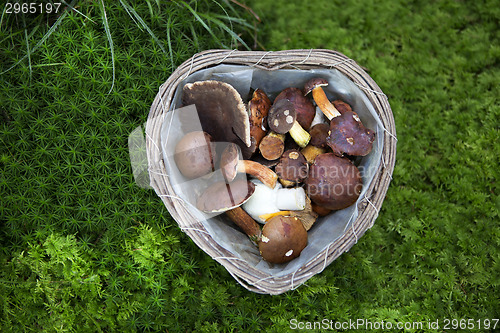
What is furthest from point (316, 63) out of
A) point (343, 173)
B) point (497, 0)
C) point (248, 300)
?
point (497, 0)

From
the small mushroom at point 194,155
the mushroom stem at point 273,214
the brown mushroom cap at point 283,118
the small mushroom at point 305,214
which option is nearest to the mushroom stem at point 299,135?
the brown mushroom cap at point 283,118

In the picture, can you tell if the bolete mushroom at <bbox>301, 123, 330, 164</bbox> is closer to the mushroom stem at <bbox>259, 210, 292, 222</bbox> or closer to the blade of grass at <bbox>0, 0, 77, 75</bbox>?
the mushroom stem at <bbox>259, 210, 292, 222</bbox>

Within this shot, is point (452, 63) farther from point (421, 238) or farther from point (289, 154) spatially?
point (289, 154)

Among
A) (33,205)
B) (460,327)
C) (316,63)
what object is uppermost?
(316,63)

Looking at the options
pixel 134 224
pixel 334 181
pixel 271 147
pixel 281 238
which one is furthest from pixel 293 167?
pixel 134 224

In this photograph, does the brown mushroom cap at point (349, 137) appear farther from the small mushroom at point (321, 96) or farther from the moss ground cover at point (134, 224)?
the moss ground cover at point (134, 224)

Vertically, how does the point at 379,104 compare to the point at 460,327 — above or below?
above

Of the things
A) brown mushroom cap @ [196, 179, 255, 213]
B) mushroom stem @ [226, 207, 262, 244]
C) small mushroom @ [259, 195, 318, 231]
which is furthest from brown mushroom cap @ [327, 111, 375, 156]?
mushroom stem @ [226, 207, 262, 244]
